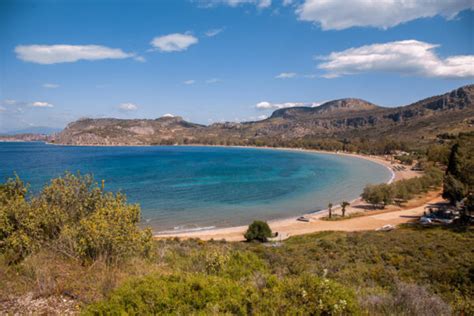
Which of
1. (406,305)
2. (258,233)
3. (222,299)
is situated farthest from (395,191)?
(222,299)

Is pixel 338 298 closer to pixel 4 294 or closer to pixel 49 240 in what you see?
pixel 4 294

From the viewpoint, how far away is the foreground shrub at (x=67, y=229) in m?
9.55

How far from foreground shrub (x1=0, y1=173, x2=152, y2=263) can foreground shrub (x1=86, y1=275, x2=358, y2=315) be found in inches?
147

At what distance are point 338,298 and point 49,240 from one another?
33.5 ft

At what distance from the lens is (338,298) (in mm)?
5934

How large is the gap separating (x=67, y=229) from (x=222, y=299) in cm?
678

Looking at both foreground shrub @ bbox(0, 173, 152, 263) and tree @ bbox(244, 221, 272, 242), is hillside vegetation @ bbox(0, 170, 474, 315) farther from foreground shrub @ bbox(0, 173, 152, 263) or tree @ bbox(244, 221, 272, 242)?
tree @ bbox(244, 221, 272, 242)

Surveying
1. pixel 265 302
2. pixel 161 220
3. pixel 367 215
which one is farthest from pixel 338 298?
pixel 367 215

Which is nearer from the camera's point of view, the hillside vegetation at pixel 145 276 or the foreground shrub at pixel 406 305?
the hillside vegetation at pixel 145 276

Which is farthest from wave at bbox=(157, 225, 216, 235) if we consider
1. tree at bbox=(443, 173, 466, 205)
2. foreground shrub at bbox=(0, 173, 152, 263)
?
tree at bbox=(443, 173, 466, 205)

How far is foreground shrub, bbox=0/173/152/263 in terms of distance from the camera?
955cm

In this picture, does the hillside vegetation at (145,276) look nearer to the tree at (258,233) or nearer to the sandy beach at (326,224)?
the tree at (258,233)

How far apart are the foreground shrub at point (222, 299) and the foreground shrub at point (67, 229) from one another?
373cm

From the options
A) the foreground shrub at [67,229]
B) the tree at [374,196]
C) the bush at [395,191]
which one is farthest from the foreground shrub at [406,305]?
the bush at [395,191]
